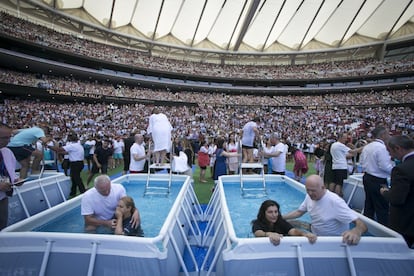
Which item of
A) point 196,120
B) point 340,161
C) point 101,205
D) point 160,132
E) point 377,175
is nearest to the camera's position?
point 101,205

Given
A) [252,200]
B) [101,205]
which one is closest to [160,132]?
[101,205]

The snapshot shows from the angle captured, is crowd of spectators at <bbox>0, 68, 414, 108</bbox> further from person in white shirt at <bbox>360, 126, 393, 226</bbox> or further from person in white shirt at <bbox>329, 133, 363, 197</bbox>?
person in white shirt at <bbox>360, 126, 393, 226</bbox>

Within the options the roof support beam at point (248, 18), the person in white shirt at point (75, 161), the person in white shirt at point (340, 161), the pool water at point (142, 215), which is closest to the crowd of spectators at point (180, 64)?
the roof support beam at point (248, 18)

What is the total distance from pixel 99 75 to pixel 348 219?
37.1 meters

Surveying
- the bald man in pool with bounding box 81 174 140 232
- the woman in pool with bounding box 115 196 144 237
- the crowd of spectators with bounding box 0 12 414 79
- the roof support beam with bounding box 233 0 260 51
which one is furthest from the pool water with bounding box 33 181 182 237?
the crowd of spectators with bounding box 0 12 414 79

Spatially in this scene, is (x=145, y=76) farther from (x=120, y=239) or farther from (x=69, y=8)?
(x=120, y=239)

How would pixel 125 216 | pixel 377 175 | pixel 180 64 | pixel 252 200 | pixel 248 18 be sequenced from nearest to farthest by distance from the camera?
pixel 125 216
pixel 377 175
pixel 252 200
pixel 248 18
pixel 180 64

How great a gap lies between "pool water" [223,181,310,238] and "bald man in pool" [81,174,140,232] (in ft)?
7.98

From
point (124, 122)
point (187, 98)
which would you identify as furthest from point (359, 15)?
point (124, 122)

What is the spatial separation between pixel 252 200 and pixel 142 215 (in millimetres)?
2768

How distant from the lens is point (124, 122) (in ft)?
78.1

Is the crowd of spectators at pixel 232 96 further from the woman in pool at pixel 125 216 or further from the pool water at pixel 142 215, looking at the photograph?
the woman in pool at pixel 125 216

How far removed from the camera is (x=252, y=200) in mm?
6297

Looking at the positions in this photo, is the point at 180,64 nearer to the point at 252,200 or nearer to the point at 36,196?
the point at 252,200
